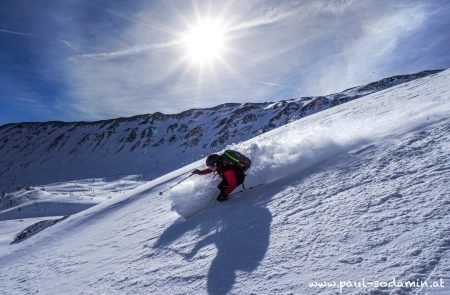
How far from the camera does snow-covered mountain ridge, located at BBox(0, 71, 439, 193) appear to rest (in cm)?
7749

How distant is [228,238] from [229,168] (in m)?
2.41

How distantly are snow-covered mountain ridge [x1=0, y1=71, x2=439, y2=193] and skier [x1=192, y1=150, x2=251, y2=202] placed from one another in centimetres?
5761

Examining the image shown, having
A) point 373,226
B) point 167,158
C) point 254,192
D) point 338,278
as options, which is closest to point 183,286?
point 338,278

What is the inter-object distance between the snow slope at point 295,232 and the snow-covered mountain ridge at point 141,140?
187 feet

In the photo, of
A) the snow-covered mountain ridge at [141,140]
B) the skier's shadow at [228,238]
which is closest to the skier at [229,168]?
the skier's shadow at [228,238]

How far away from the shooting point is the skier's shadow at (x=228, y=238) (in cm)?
384

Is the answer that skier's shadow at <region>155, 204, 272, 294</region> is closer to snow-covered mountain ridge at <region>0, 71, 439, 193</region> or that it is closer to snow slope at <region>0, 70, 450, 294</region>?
snow slope at <region>0, 70, 450, 294</region>

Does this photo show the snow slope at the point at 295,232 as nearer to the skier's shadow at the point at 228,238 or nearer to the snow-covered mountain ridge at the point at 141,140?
the skier's shadow at the point at 228,238

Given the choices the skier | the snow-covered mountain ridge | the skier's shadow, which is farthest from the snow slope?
the snow-covered mountain ridge

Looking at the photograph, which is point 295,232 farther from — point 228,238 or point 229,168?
point 229,168

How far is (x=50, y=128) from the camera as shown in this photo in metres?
138

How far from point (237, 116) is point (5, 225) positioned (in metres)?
74.7

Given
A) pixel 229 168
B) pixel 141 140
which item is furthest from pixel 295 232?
pixel 141 140

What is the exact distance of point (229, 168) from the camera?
7137 millimetres
